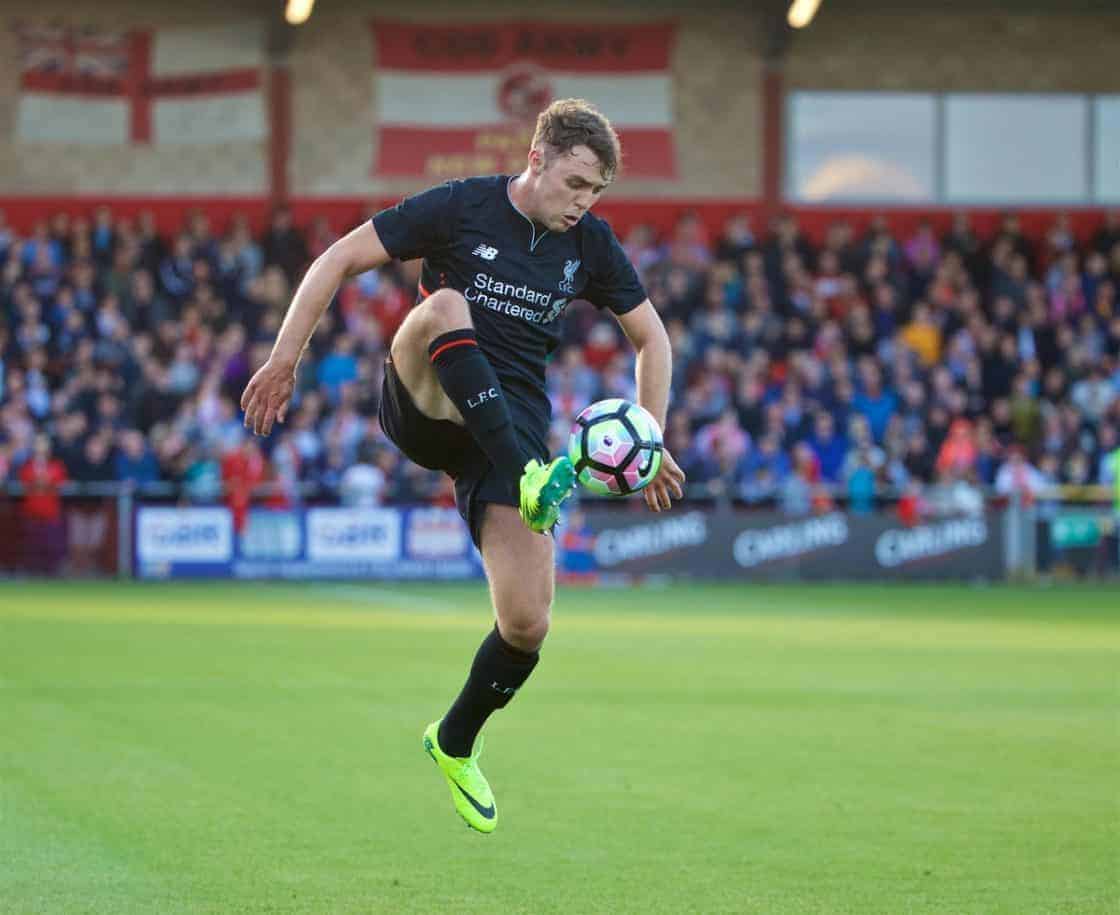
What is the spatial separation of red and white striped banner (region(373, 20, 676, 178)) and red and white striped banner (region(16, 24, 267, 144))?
209cm

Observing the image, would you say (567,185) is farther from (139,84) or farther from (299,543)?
(139,84)

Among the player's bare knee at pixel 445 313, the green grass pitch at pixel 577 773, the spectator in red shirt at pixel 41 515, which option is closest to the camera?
the green grass pitch at pixel 577 773

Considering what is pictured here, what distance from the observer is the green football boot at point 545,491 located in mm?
6254

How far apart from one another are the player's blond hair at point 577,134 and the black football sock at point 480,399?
736 mm

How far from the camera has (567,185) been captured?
685 centimetres

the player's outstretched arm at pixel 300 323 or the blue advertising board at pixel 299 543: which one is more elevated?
the player's outstretched arm at pixel 300 323

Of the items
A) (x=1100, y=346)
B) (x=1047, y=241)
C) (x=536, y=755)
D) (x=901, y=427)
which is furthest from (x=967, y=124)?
(x=536, y=755)

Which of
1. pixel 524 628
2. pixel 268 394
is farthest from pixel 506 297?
pixel 524 628

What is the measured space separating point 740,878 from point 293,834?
5.47ft

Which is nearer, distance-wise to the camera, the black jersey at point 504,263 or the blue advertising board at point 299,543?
the black jersey at point 504,263

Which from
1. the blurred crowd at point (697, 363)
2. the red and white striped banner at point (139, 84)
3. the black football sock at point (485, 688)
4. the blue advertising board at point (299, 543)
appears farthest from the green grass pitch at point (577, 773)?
the red and white striped banner at point (139, 84)

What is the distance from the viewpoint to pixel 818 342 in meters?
26.8

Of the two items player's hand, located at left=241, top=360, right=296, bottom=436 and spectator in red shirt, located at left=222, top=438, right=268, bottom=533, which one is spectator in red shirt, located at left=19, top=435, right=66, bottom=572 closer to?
spectator in red shirt, located at left=222, top=438, right=268, bottom=533

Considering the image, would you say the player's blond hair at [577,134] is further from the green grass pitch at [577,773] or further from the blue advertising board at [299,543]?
the blue advertising board at [299,543]
